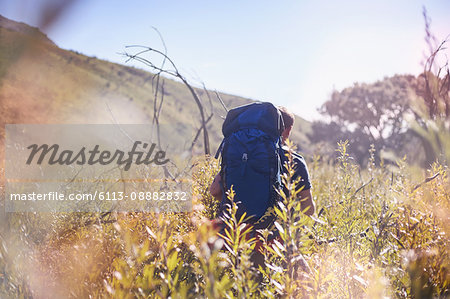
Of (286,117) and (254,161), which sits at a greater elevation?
(286,117)

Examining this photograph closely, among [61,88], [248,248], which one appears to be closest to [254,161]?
[248,248]

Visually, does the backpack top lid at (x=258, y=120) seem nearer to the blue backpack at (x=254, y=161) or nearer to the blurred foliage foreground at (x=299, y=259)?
the blue backpack at (x=254, y=161)

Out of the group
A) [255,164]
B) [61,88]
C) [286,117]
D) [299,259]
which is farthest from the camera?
[61,88]

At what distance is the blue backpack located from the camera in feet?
7.05

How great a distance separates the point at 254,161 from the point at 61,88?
38.6 m

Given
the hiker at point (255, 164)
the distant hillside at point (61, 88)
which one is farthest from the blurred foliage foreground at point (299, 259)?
the distant hillside at point (61, 88)

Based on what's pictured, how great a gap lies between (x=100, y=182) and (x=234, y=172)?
2063 mm

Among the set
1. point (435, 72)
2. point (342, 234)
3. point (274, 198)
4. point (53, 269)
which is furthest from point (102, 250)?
point (435, 72)

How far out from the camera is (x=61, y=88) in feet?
115

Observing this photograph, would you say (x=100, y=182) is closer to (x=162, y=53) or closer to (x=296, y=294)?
(x=162, y=53)

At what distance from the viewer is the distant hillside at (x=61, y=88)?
2662 cm

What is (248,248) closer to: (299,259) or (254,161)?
(299,259)

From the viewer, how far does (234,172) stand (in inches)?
86.9

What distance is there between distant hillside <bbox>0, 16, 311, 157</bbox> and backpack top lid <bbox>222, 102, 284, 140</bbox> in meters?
14.0
